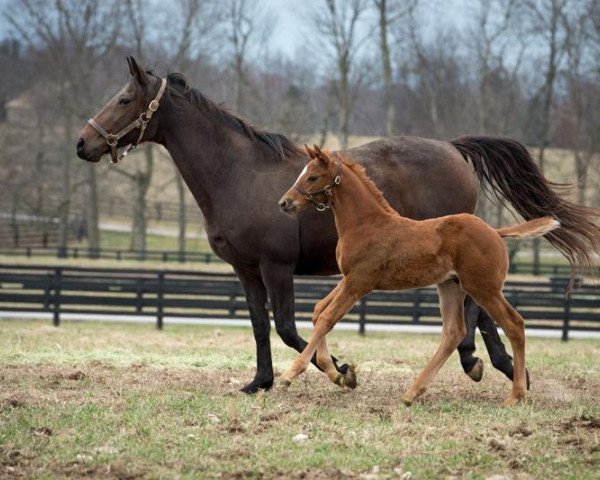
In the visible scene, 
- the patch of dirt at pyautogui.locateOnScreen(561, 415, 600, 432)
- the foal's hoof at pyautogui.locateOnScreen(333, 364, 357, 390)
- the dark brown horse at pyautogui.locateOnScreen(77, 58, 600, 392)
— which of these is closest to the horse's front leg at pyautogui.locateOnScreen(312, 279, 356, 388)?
the foal's hoof at pyautogui.locateOnScreen(333, 364, 357, 390)

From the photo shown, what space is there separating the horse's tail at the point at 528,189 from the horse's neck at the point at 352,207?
1911 millimetres

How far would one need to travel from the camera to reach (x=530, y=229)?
7.35 meters

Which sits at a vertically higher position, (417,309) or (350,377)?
(350,377)

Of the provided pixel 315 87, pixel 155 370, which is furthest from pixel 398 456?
pixel 315 87

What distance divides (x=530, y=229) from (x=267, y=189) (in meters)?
2.27

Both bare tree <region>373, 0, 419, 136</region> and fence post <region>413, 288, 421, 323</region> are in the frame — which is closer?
fence post <region>413, 288, 421, 323</region>

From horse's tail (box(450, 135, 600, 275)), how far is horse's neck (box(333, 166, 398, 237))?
191 cm

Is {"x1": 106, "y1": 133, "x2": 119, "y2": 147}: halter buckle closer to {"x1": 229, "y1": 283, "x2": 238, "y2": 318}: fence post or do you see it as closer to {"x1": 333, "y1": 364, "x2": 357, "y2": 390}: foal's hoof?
{"x1": 333, "y1": 364, "x2": 357, "y2": 390}: foal's hoof

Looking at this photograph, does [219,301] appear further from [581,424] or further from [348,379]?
[581,424]

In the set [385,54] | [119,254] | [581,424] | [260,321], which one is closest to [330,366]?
[260,321]

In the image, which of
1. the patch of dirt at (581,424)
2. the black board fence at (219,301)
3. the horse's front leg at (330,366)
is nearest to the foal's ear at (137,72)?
the horse's front leg at (330,366)

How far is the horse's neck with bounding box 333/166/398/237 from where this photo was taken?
7227 mm

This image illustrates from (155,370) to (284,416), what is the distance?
9.81 ft

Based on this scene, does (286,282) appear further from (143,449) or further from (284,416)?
(143,449)
